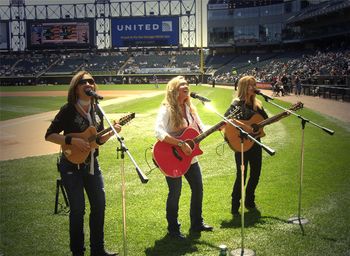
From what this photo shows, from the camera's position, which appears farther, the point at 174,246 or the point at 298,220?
the point at 298,220

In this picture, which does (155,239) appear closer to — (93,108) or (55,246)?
(55,246)

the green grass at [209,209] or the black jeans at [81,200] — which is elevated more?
the black jeans at [81,200]

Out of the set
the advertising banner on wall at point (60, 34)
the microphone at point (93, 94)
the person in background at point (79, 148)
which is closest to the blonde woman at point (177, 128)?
the person in background at point (79, 148)

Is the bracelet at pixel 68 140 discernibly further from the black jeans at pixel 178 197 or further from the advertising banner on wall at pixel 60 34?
the advertising banner on wall at pixel 60 34

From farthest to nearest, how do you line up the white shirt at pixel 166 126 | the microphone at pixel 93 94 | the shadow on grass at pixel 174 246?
1. the white shirt at pixel 166 126
2. the shadow on grass at pixel 174 246
3. the microphone at pixel 93 94

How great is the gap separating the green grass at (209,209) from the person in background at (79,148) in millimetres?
899

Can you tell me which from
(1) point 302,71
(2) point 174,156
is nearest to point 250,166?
(2) point 174,156

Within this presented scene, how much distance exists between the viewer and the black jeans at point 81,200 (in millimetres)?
5219

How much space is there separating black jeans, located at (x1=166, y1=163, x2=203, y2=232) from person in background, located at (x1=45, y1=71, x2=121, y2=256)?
1.11 metres

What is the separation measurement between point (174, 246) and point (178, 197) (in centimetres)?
70

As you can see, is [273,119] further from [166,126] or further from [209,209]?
[209,209]

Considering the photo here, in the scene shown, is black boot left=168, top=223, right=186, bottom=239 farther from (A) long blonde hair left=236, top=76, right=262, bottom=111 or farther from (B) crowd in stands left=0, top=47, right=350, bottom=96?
(B) crowd in stands left=0, top=47, right=350, bottom=96

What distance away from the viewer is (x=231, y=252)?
567cm

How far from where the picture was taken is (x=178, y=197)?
618cm
